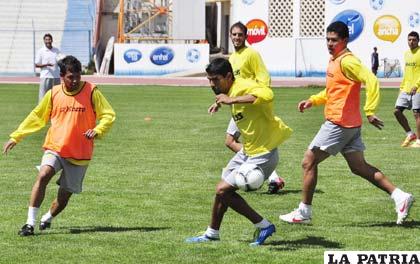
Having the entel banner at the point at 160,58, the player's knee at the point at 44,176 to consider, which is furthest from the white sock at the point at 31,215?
the entel banner at the point at 160,58

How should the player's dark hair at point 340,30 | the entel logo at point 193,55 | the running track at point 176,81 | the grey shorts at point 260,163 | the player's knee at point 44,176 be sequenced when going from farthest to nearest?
the entel logo at point 193,55 → the running track at point 176,81 → the player's dark hair at point 340,30 → the player's knee at point 44,176 → the grey shorts at point 260,163

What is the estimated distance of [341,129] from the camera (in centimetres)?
1063

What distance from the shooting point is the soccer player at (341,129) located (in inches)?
414

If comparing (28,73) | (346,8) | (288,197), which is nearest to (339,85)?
(288,197)

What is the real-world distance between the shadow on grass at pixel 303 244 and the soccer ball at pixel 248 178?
617 millimetres

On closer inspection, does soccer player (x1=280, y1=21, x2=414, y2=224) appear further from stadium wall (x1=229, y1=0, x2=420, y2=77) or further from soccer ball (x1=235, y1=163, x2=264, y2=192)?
stadium wall (x1=229, y1=0, x2=420, y2=77)

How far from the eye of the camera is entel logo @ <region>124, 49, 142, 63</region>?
176ft

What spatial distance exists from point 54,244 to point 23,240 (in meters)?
0.40

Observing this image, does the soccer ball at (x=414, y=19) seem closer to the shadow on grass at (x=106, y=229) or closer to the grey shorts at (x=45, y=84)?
the grey shorts at (x=45, y=84)

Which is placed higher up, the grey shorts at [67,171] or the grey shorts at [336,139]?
the grey shorts at [336,139]

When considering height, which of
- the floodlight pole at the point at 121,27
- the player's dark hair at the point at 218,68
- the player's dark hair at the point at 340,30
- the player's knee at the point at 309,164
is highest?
the player's dark hair at the point at 340,30

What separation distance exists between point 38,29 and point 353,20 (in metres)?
18.6

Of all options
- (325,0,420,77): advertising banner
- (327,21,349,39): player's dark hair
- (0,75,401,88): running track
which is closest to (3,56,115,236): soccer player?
(327,21,349,39): player's dark hair

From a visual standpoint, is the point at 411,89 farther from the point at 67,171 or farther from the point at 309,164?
the point at 67,171
